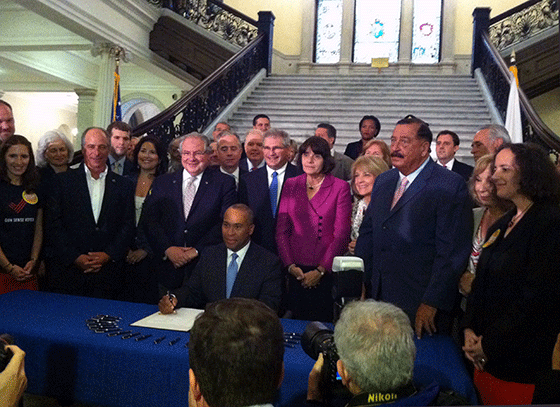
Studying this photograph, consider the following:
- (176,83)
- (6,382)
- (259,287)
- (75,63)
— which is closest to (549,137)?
(259,287)

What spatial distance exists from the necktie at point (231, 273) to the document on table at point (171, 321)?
36 centimetres

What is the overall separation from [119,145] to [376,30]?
11108mm

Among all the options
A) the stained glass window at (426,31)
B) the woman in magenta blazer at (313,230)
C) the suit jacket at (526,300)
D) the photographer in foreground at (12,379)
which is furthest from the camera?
the stained glass window at (426,31)

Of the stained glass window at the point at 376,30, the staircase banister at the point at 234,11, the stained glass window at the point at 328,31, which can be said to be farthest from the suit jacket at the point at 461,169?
the stained glass window at the point at 328,31

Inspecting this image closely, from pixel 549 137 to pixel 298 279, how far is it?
3736 mm

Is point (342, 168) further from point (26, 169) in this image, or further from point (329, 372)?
point (329, 372)

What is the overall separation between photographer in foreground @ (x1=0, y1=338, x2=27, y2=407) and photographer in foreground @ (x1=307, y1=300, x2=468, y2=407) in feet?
3.16

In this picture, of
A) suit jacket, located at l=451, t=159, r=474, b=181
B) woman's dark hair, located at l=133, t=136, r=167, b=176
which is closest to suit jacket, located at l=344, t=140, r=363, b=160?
suit jacket, located at l=451, t=159, r=474, b=181

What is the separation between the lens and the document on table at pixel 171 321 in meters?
2.33

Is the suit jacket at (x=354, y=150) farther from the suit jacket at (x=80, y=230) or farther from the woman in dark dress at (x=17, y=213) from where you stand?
the woman in dark dress at (x=17, y=213)

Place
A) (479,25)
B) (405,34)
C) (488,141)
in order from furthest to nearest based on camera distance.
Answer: (405,34)
(479,25)
(488,141)

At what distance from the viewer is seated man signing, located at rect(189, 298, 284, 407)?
123cm

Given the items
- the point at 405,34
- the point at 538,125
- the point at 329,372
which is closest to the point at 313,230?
the point at 329,372

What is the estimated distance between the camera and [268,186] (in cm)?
369
